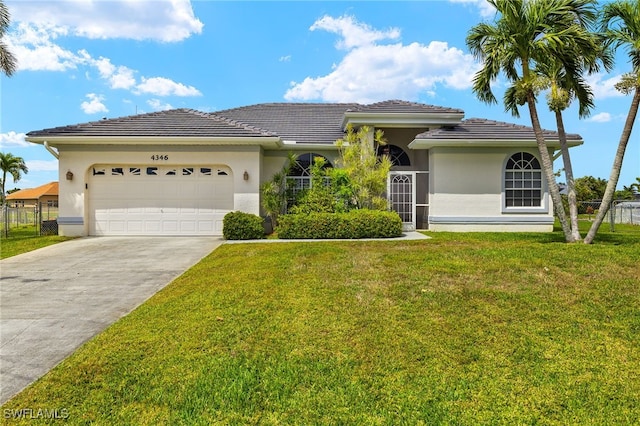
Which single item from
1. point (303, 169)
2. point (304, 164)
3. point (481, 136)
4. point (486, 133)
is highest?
point (486, 133)

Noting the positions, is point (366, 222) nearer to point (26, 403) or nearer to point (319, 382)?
point (319, 382)

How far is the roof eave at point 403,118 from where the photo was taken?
1540 centimetres

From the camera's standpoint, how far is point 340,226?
13.0m

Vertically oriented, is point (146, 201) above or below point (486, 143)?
below

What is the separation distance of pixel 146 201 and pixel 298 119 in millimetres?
8497

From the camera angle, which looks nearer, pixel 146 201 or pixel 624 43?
pixel 624 43

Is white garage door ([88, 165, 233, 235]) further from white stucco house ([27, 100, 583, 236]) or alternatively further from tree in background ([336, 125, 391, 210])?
tree in background ([336, 125, 391, 210])

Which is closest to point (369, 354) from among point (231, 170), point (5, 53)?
point (231, 170)

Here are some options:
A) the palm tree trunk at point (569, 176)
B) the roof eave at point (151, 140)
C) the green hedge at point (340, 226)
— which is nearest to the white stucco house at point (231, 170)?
the roof eave at point (151, 140)

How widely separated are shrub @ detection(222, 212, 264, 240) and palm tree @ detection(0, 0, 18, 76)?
47.8ft

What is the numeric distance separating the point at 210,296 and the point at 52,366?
231cm

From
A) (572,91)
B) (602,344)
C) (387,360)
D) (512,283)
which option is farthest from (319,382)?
(572,91)

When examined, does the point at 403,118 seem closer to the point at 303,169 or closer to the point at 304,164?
the point at 304,164

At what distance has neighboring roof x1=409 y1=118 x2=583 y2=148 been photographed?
47.9 feet
